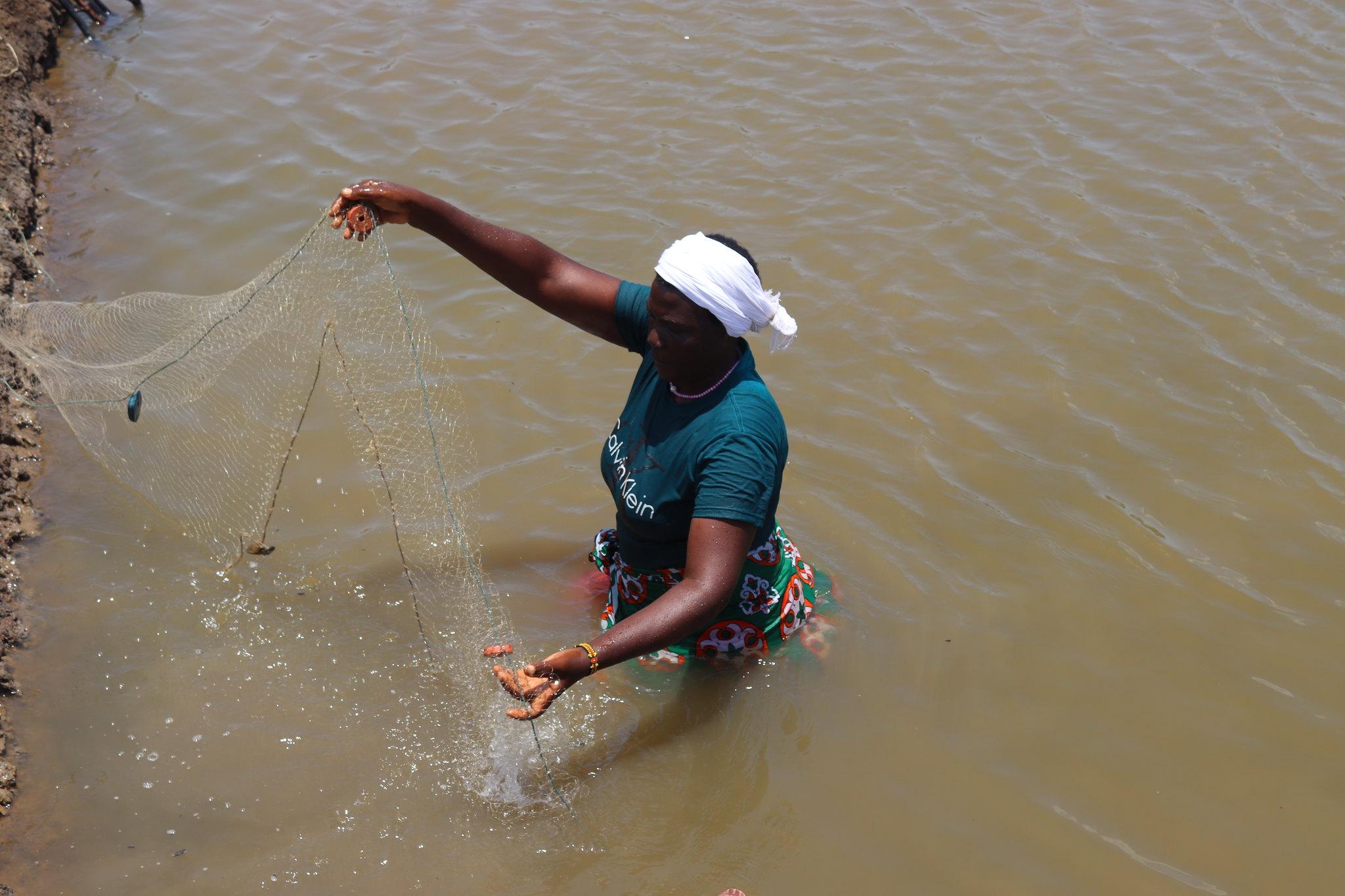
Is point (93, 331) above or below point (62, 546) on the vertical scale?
above

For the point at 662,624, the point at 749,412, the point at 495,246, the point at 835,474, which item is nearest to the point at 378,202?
the point at 495,246

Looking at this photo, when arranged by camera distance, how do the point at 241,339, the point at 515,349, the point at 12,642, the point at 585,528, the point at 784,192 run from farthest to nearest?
the point at 784,192 < the point at 515,349 < the point at 585,528 < the point at 241,339 < the point at 12,642

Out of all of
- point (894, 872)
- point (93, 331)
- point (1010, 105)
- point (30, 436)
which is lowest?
point (894, 872)

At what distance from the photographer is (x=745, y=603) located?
340cm

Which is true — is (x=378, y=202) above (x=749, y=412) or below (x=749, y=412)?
above

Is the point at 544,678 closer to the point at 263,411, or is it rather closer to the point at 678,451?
the point at 678,451

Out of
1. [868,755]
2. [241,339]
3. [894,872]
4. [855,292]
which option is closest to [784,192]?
[855,292]

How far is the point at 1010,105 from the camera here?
23.0 ft

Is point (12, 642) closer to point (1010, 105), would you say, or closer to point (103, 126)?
point (103, 126)

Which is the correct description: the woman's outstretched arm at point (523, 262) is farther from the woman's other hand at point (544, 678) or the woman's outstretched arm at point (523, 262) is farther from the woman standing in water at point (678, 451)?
the woman's other hand at point (544, 678)

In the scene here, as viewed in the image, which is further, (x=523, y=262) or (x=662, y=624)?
(x=523, y=262)

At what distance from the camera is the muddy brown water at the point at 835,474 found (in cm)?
316

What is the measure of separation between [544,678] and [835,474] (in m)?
2.32

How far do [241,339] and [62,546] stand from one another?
1.03 meters
